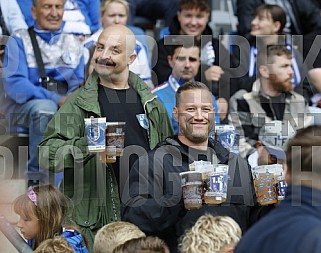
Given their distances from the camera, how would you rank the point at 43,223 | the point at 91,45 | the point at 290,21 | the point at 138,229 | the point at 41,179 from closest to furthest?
the point at 138,229 < the point at 43,223 < the point at 41,179 < the point at 91,45 < the point at 290,21

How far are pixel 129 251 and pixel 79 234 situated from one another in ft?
3.92

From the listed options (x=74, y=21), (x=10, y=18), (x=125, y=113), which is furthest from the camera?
(x=74, y=21)

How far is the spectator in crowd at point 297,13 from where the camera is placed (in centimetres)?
988

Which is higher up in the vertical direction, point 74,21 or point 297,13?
point 297,13

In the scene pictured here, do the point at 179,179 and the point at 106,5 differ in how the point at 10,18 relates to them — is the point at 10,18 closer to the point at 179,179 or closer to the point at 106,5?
the point at 106,5

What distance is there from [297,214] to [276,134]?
145 inches

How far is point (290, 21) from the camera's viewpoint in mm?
10102

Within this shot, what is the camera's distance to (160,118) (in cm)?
683

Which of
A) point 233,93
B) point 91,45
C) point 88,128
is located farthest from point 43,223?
point 233,93

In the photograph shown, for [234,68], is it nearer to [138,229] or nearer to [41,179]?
[41,179]

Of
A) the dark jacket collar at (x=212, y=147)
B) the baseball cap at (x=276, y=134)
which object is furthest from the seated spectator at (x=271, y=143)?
the dark jacket collar at (x=212, y=147)

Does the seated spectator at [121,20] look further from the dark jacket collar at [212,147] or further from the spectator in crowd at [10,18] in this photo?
the dark jacket collar at [212,147]

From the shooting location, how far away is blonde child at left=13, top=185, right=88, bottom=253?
6.02 metres

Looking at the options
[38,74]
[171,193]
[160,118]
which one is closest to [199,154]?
[171,193]
